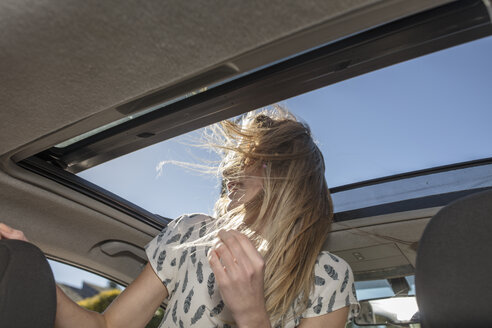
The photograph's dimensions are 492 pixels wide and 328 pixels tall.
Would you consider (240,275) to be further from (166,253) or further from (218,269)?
(166,253)

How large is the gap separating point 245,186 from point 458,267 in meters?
1.10

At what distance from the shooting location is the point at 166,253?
2203 millimetres

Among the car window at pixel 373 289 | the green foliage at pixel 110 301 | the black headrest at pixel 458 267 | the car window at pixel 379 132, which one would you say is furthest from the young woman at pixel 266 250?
the car window at pixel 373 289

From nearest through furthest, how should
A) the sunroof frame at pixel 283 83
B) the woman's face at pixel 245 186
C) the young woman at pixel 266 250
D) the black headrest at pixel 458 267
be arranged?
1. the black headrest at pixel 458 267
2. the sunroof frame at pixel 283 83
3. the young woman at pixel 266 250
4. the woman's face at pixel 245 186

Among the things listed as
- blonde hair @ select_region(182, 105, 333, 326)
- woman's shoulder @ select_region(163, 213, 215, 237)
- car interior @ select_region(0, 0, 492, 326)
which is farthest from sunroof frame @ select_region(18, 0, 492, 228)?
woman's shoulder @ select_region(163, 213, 215, 237)

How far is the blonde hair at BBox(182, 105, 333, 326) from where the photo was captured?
193 cm

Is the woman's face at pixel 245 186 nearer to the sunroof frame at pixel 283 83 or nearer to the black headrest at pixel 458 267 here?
the sunroof frame at pixel 283 83

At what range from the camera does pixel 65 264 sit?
9.20 feet

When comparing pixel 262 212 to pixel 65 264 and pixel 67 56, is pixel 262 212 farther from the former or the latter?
pixel 65 264

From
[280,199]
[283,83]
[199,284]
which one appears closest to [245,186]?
[280,199]

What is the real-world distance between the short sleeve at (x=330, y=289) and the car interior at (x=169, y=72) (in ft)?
1.77

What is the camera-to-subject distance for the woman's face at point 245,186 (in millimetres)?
2070

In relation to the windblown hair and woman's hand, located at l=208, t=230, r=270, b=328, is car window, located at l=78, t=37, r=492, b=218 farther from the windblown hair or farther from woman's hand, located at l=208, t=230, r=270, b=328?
woman's hand, located at l=208, t=230, r=270, b=328

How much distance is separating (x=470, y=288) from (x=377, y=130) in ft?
3.35
